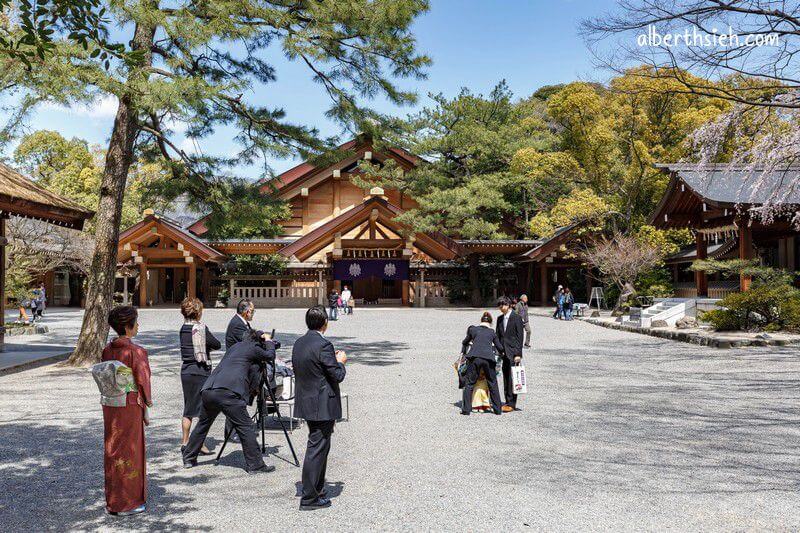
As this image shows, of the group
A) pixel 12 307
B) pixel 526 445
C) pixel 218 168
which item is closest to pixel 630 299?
pixel 218 168

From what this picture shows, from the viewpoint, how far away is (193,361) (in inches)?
222

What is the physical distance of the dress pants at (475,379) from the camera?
23.3ft

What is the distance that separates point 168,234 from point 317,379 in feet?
91.7

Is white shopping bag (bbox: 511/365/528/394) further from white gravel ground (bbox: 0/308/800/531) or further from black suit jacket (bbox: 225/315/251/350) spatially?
black suit jacket (bbox: 225/315/251/350)

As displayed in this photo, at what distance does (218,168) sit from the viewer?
1246cm

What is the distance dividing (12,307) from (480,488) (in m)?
33.3

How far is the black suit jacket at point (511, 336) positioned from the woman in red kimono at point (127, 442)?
4466 mm

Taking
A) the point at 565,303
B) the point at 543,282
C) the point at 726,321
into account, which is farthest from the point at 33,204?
the point at 543,282

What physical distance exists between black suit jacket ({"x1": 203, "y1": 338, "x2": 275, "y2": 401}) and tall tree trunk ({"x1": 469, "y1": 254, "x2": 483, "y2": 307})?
27.5 m

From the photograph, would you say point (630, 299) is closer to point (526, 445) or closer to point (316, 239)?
point (316, 239)

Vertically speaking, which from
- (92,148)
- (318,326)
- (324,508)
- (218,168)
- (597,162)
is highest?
(92,148)

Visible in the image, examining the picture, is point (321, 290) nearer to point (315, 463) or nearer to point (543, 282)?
point (543, 282)

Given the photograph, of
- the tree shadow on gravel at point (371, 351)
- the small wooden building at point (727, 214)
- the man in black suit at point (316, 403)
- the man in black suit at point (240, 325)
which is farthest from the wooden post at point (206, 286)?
the man in black suit at point (316, 403)

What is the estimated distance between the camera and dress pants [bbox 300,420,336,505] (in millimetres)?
4184
